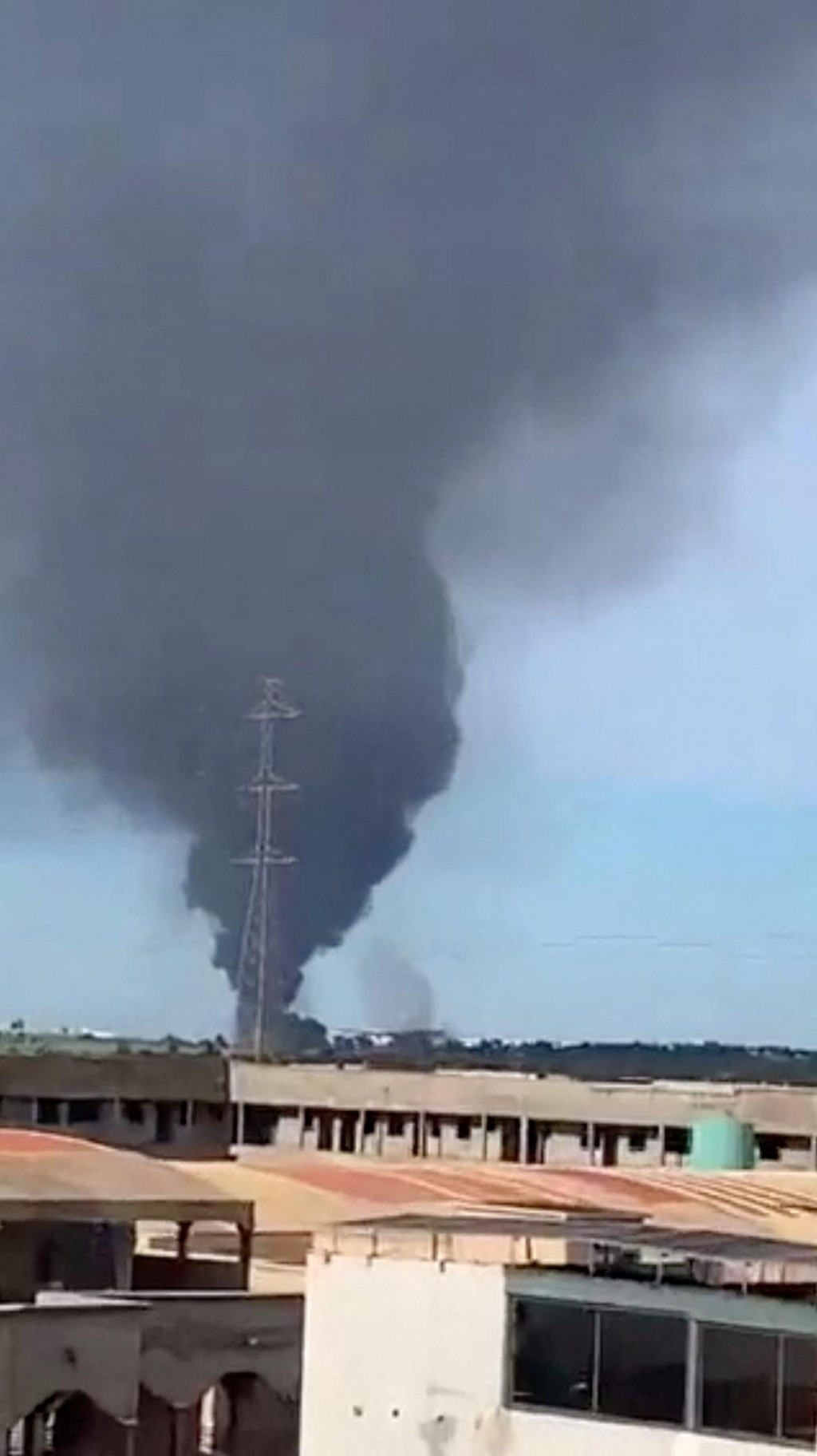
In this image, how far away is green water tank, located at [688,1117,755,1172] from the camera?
6700 cm

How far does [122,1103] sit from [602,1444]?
59082 millimetres

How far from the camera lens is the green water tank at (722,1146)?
6700 cm

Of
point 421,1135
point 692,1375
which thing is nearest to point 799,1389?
point 692,1375

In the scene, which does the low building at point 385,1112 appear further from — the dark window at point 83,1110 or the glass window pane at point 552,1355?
the glass window pane at point 552,1355

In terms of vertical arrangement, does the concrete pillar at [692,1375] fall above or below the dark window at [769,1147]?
below

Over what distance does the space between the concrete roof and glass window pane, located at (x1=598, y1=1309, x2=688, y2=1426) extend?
12821 mm

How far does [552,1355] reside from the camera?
2509cm

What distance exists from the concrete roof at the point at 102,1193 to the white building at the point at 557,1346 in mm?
8356

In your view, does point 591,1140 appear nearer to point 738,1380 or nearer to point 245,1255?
point 245,1255

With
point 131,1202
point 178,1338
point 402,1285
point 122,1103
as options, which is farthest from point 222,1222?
point 122,1103

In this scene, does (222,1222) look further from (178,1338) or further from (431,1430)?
(431,1430)

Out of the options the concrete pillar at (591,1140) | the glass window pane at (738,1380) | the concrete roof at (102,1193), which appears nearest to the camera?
the glass window pane at (738,1380)

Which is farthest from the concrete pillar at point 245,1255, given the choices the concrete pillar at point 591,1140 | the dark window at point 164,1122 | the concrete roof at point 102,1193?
the concrete pillar at point 591,1140

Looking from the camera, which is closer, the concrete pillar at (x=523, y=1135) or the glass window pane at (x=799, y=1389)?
the glass window pane at (x=799, y=1389)
